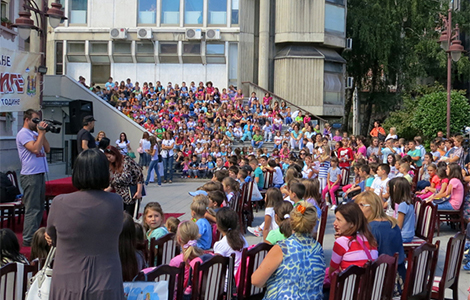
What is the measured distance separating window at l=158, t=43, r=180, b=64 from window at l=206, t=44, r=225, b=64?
1.73 m

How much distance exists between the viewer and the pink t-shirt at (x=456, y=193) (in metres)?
10.4

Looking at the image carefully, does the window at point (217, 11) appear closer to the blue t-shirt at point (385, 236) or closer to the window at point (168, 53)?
the window at point (168, 53)

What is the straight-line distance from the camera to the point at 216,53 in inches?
1230

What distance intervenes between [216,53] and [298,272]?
27.5 meters

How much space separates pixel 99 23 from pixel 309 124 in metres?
13.4

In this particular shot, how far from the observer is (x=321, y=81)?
30594mm

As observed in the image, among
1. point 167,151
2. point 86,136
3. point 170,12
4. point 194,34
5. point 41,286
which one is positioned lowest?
point 41,286

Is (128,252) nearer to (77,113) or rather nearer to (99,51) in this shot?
(77,113)

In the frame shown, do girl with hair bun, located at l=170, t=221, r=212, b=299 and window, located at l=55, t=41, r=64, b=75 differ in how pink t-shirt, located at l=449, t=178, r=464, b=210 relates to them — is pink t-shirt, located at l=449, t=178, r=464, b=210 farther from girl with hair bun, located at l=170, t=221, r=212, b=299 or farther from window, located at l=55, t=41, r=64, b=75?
window, located at l=55, t=41, r=64, b=75

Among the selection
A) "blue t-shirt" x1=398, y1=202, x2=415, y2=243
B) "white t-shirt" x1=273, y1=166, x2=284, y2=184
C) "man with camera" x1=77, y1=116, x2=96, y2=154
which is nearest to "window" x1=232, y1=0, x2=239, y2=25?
"white t-shirt" x1=273, y1=166, x2=284, y2=184

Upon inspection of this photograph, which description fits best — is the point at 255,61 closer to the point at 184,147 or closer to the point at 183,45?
the point at 183,45

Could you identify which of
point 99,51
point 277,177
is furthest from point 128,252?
point 99,51

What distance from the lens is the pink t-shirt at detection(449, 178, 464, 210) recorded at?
10.4 m

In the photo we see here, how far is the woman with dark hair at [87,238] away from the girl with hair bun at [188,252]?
123 cm
